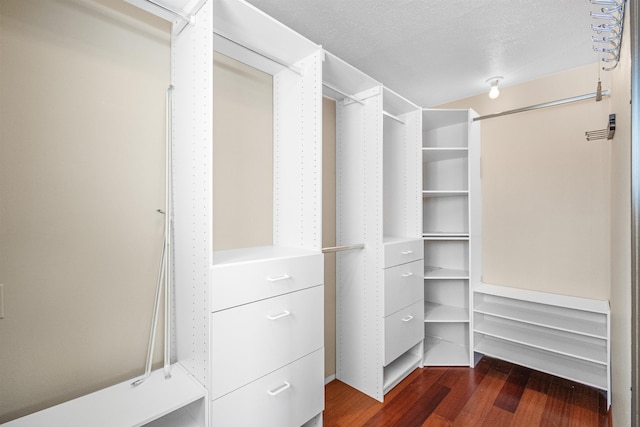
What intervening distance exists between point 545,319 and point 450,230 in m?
1.03

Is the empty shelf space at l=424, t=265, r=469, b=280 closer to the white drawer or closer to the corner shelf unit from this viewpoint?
the corner shelf unit

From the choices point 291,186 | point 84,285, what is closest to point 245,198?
point 291,186

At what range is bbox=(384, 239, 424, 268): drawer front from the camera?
2137 millimetres

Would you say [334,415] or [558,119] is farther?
[558,119]

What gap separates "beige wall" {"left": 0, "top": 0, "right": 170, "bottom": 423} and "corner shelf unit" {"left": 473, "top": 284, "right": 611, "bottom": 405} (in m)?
2.62

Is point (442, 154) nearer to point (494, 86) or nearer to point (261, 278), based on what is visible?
point (494, 86)

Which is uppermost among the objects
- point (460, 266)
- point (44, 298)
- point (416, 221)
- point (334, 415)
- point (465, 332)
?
point (416, 221)

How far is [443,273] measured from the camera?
9.17ft

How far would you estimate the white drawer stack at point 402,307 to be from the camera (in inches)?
84.4

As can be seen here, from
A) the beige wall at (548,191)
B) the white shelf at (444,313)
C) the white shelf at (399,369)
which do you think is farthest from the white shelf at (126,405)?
the beige wall at (548,191)

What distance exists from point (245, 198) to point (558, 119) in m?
2.63

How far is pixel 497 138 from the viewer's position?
9.19 feet

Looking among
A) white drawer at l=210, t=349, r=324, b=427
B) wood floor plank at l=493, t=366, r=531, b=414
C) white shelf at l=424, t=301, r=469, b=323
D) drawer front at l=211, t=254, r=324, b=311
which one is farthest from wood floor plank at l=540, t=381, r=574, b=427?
drawer front at l=211, t=254, r=324, b=311

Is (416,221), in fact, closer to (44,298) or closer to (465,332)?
(465,332)
